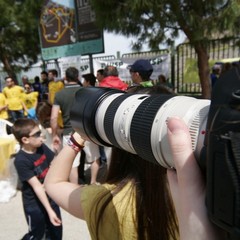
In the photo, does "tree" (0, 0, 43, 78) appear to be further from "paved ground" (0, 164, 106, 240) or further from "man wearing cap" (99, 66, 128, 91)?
"paved ground" (0, 164, 106, 240)

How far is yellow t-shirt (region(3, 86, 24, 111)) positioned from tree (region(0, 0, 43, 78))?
295 cm

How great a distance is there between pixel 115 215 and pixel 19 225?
230 cm

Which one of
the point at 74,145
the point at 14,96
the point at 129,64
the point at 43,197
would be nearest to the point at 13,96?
the point at 14,96

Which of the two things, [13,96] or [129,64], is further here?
[129,64]

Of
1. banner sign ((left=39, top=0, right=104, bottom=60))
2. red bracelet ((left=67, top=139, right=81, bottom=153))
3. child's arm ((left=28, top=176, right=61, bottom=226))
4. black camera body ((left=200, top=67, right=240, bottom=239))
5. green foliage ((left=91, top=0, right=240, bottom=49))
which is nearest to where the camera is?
black camera body ((left=200, top=67, right=240, bottom=239))

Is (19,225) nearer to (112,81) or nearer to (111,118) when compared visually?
(112,81)

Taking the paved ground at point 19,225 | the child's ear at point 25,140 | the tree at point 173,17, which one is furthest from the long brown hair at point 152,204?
the tree at point 173,17

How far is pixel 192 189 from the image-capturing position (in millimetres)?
550

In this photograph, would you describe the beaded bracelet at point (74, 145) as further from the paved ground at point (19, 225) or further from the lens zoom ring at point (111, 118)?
the paved ground at point (19, 225)

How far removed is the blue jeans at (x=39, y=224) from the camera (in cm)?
213

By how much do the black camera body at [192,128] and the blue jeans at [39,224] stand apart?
1.26 m

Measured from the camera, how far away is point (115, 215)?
95 cm

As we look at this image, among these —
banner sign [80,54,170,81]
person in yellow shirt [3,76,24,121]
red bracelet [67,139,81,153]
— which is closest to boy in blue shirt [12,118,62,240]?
red bracelet [67,139,81,153]

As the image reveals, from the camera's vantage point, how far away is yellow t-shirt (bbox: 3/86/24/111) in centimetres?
683
